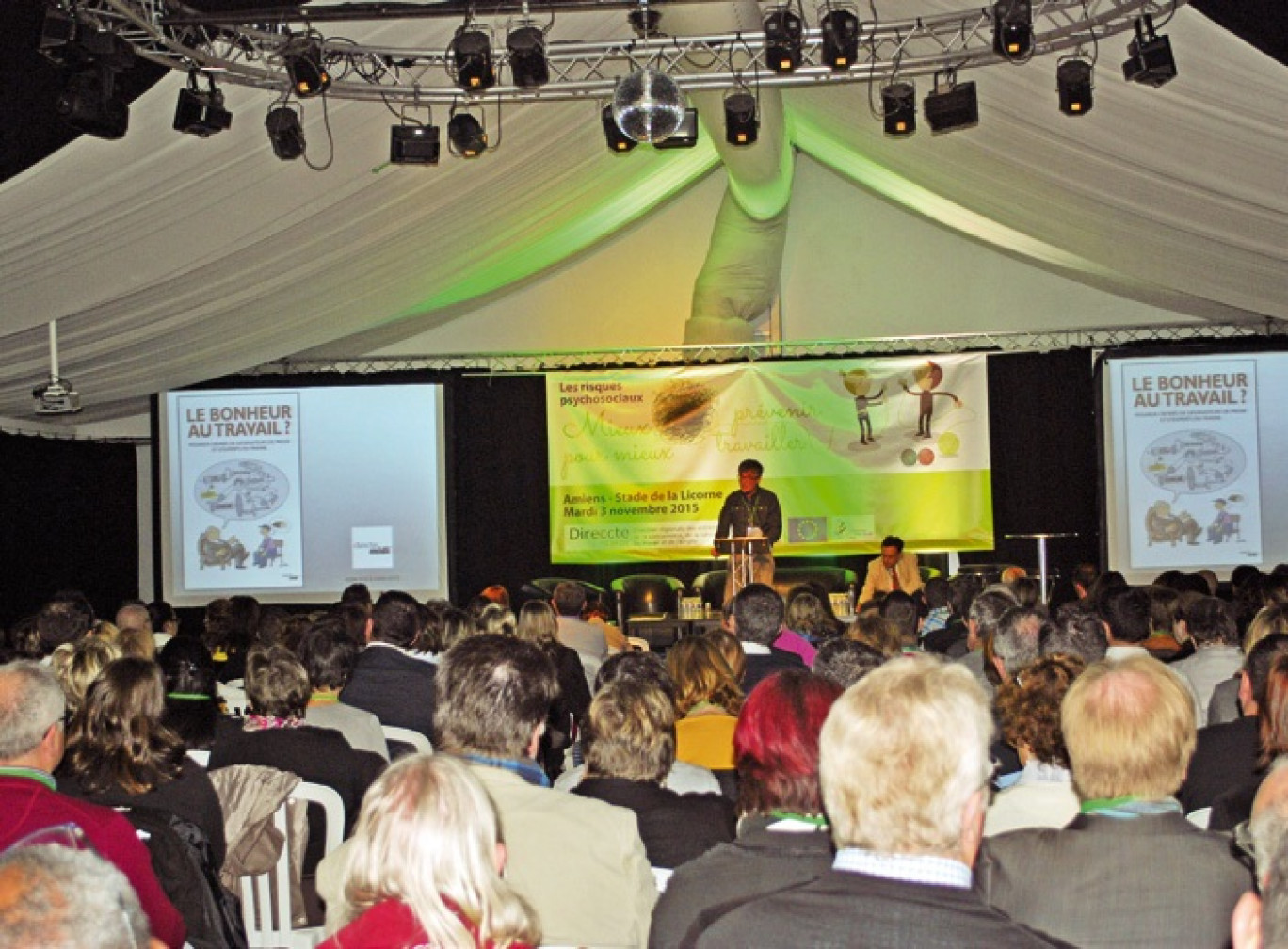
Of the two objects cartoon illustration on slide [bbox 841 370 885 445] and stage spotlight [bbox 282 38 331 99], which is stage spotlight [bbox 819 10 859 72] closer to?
stage spotlight [bbox 282 38 331 99]

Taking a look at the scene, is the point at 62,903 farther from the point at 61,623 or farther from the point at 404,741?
the point at 61,623

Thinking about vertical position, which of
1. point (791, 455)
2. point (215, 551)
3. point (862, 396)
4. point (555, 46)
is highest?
point (555, 46)

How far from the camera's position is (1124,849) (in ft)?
7.70

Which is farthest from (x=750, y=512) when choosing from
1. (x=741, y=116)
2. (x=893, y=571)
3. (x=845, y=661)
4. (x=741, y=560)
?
(x=845, y=661)

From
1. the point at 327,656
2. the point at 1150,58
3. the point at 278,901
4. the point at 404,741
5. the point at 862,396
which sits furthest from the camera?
the point at 862,396

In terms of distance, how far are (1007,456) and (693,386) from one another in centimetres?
288

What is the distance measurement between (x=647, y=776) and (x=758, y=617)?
2.35 m

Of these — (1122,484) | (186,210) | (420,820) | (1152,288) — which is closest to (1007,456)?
(1122,484)

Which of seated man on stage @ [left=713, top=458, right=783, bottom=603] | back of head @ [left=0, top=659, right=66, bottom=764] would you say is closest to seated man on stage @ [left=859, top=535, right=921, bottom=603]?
seated man on stage @ [left=713, top=458, right=783, bottom=603]

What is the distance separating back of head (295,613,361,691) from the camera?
452 centimetres

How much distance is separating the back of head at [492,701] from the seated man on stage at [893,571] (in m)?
8.12

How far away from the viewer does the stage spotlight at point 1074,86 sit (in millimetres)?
7602

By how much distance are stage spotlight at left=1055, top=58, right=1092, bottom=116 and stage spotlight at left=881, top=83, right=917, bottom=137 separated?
0.90 metres

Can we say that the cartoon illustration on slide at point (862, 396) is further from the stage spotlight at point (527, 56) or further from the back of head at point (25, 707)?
the back of head at point (25, 707)
